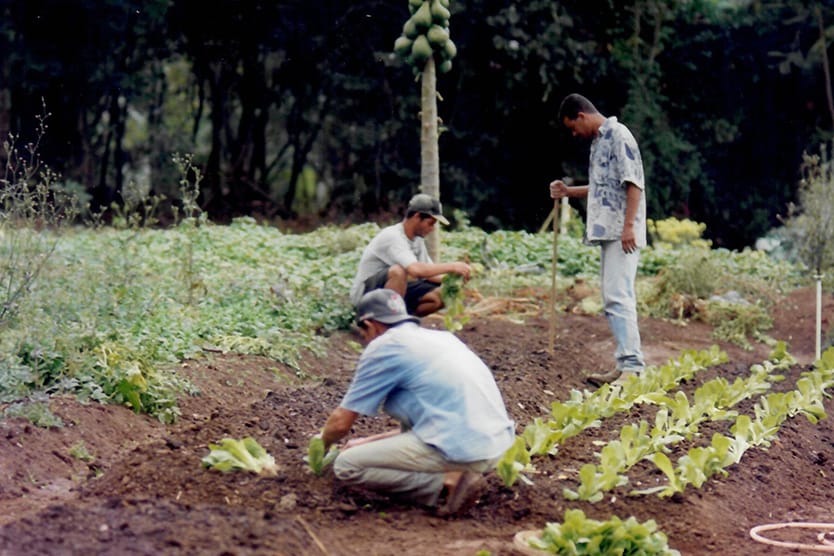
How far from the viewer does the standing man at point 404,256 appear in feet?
26.9

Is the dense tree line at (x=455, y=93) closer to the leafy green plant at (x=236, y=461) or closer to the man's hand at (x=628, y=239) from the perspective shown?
the man's hand at (x=628, y=239)

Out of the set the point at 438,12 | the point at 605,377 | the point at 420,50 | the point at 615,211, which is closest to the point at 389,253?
the point at 615,211

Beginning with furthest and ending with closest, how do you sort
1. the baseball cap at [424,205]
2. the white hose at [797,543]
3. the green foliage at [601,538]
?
the baseball cap at [424,205] < the white hose at [797,543] < the green foliage at [601,538]

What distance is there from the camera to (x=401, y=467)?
519cm

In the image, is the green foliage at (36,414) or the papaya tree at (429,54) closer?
the green foliage at (36,414)

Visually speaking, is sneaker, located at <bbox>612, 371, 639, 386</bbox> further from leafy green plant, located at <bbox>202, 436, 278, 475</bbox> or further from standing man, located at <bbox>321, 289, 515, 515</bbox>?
leafy green plant, located at <bbox>202, 436, 278, 475</bbox>

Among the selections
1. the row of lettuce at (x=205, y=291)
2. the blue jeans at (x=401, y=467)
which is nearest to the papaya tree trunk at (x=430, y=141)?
the row of lettuce at (x=205, y=291)

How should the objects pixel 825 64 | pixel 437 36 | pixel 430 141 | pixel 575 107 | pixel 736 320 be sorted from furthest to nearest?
1. pixel 825 64
2. pixel 736 320
3. pixel 430 141
4. pixel 437 36
5. pixel 575 107

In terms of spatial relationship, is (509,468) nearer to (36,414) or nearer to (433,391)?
(433,391)

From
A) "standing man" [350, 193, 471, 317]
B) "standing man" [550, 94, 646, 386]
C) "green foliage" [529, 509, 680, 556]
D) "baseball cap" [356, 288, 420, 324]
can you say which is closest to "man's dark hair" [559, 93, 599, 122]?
"standing man" [550, 94, 646, 386]

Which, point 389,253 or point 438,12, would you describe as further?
point 438,12

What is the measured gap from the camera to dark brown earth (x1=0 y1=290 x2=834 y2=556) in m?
4.30

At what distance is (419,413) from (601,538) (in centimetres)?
100

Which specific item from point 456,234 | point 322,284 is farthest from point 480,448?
point 456,234
